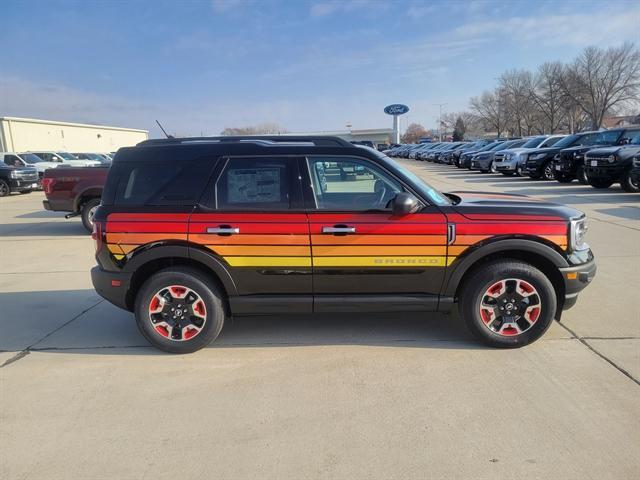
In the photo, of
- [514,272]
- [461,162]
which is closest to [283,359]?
[514,272]

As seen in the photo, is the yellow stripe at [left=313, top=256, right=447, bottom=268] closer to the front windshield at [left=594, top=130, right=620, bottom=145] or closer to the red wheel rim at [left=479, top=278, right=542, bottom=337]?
the red wheel rim at [left=479, top=278, right=542, bottom=337]

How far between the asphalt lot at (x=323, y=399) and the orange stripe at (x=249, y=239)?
965mm

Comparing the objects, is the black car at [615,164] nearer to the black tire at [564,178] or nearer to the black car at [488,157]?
the black tire at [564,178]

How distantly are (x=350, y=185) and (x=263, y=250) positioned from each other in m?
0.98

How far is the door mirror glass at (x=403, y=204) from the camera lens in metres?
3.61

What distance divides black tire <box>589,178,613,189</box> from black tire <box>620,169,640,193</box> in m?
0.90

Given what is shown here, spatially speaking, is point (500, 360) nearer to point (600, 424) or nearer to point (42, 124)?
point (600, 424)

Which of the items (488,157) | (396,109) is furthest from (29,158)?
(396,109)

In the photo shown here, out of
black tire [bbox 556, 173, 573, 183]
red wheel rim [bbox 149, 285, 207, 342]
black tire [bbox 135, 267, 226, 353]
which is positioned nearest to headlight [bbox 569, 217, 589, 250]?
black tire [bbox 135, 267, 226, 353]

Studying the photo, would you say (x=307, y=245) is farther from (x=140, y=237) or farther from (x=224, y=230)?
(x=140, y=237)

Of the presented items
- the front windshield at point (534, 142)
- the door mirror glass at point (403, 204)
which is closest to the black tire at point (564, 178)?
the front windshield at point (534, 142)

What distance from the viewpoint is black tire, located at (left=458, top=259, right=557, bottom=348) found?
12.3 feet

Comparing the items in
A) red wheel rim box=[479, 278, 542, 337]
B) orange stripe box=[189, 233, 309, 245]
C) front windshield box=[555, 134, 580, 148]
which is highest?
front windshield box=[555, 134, 580, 148]

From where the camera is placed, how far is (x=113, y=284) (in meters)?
3.96
